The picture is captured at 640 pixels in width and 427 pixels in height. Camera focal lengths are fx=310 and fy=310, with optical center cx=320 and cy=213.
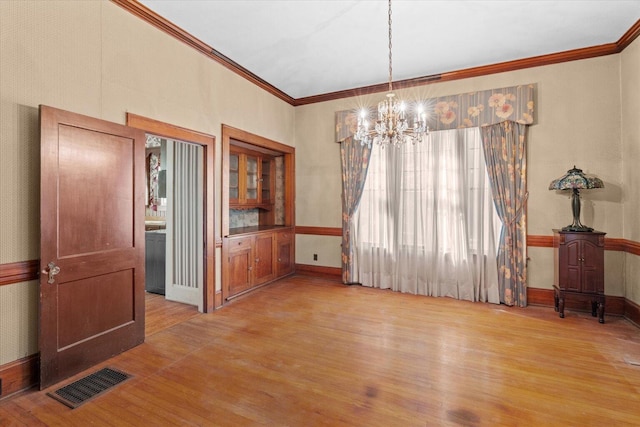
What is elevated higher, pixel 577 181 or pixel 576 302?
pixel 577 181

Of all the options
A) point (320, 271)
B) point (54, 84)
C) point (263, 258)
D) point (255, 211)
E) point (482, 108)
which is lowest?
point (320, 271)

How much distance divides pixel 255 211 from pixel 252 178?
0.73 metres

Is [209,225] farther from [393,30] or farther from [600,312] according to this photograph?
[600,312]

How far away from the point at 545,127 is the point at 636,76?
948mm

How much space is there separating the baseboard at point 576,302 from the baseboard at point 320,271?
2890 millimetres

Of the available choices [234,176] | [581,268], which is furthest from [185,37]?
[581,268]

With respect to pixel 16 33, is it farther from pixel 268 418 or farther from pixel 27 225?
pixel 268 418

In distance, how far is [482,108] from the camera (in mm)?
4398

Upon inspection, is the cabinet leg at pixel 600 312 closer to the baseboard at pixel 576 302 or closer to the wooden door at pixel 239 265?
the baseboard at pixel 576 302

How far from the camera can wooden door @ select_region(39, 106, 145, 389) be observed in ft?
7.83

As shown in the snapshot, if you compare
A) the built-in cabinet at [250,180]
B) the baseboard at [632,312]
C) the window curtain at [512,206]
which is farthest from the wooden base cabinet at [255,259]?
the baseboard at [632,312]

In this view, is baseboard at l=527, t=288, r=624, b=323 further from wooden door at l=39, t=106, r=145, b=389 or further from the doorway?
wooden door at l=39, t=106, r=145, b=389

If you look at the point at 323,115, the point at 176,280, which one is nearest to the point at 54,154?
the point at 176,280

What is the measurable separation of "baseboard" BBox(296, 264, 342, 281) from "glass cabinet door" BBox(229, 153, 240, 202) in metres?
1.80
